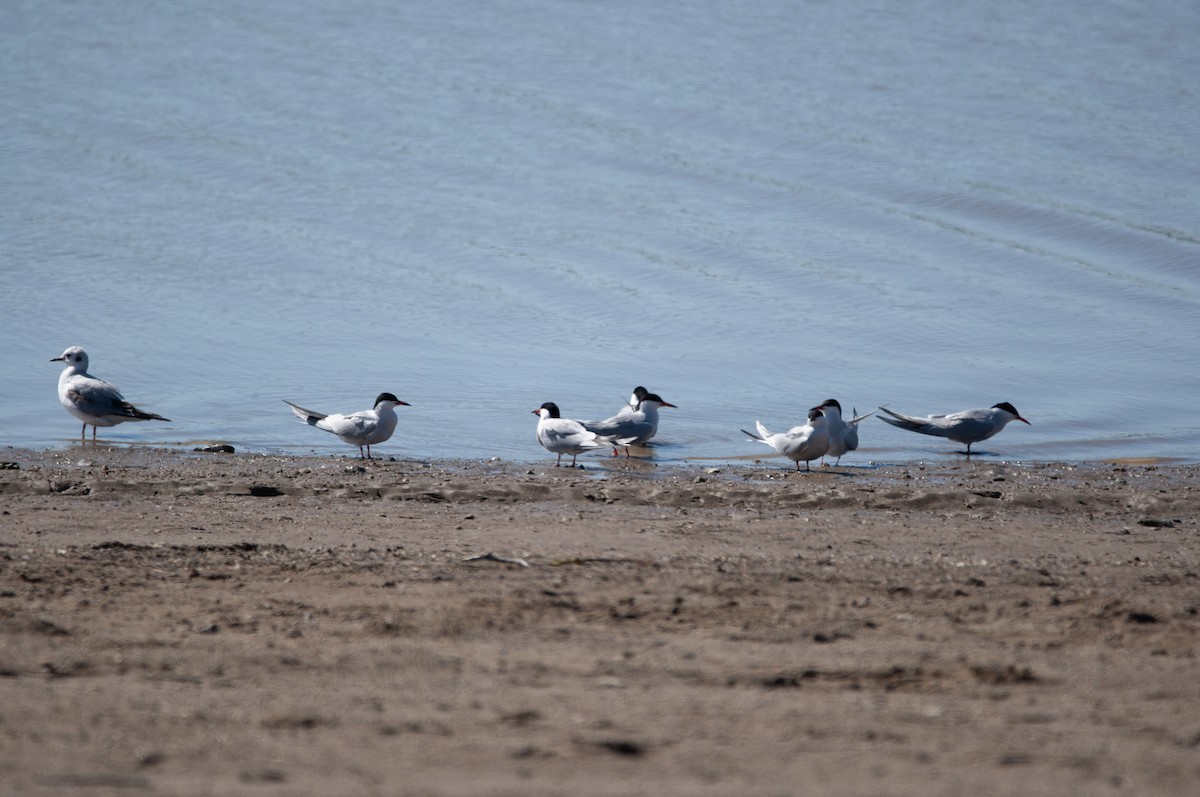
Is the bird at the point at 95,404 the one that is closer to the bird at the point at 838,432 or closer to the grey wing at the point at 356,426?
the grey wing at the point at 356,426

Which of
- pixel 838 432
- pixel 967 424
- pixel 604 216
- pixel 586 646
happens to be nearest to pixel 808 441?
pixel 838 432

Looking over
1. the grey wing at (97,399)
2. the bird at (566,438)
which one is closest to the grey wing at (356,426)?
the bird at (566,438)

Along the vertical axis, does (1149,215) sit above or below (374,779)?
above

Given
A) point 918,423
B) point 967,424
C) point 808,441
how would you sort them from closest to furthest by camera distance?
point 808,441, point 967,424, point 918,423

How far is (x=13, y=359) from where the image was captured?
13070 mm

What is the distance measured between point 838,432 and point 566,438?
2.03 m

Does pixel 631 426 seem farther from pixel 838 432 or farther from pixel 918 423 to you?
pixel 918 423

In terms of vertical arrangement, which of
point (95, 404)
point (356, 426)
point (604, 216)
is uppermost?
point (604, 216)

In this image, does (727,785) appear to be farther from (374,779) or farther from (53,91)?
(53,91)

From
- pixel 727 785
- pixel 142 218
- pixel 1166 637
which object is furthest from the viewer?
pixel 142 218

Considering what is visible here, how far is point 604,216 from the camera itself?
20.1 metres

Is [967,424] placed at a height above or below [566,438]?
above

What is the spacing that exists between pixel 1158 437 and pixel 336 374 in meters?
7.26

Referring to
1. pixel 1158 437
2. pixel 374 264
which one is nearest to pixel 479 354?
pixel 374 264
